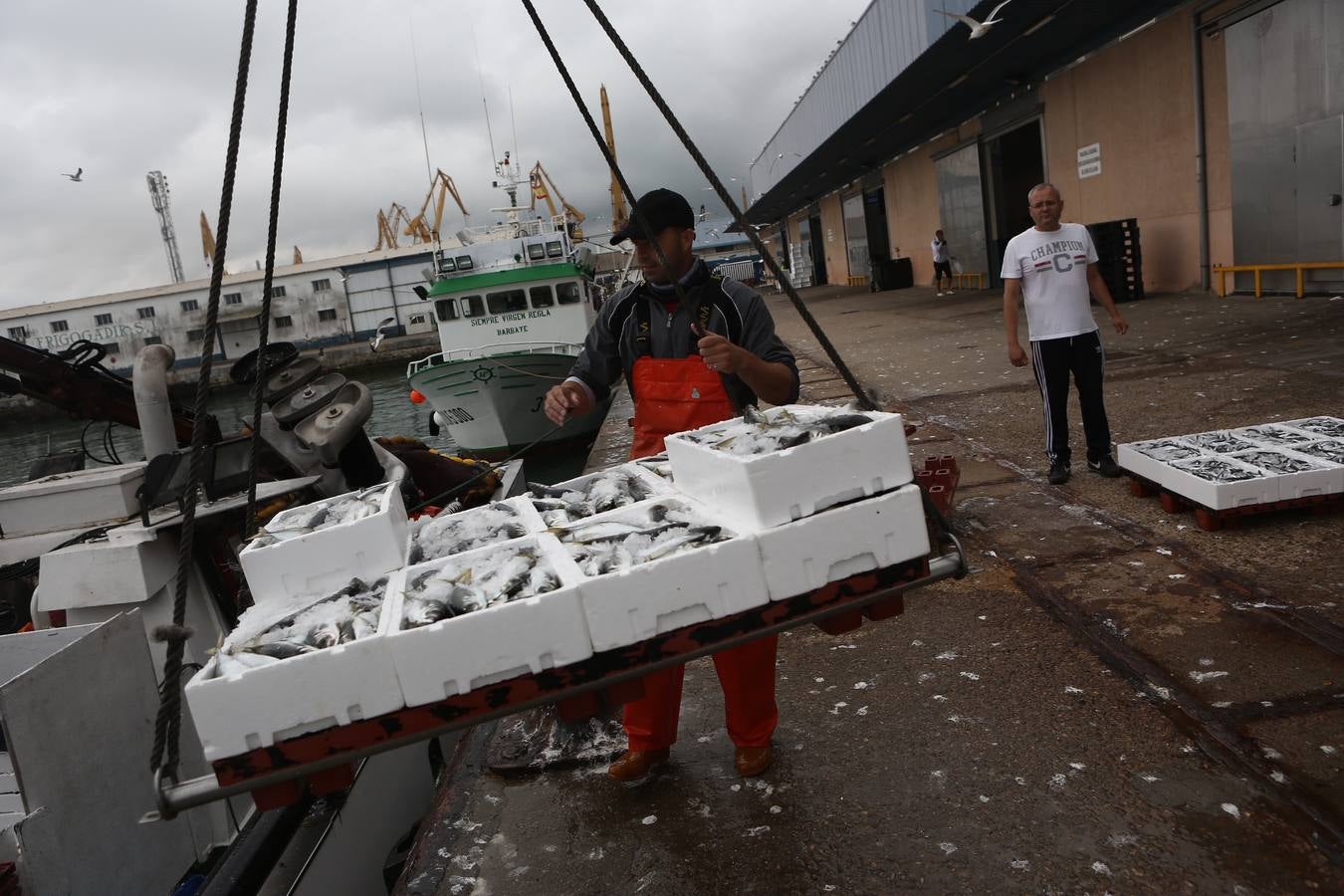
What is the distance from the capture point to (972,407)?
8.09 meters

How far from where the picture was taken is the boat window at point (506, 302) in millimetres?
15562

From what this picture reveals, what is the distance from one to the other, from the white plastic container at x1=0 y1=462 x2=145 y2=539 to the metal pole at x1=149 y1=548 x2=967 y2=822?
12.8 ft

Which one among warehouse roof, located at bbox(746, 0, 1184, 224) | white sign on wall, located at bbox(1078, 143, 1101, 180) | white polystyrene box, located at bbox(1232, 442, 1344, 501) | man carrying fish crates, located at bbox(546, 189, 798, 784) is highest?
warehouse roof, located at bbox(746, 0, 1184, 224)

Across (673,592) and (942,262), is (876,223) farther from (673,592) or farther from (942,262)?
(673,592)

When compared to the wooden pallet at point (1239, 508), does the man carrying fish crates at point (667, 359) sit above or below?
above

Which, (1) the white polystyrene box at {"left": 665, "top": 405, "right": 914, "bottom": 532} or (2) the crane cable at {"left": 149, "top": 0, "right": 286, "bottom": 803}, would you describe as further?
(1) the white polystyrene box at {"left": 665, "top": 405, "right": 914, "bottom": 532}

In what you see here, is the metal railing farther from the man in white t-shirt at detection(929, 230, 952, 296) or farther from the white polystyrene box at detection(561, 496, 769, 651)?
the white polystyrene box at detection(561, 496, 769, 651)

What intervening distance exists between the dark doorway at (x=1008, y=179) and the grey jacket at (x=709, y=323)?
1829 cm

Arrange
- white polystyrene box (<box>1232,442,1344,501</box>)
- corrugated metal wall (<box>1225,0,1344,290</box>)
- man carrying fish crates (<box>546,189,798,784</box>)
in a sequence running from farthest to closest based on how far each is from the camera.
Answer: corrugated metal wall (<box>1225,0,1344,290</box>) < white polystyrene box (<box>1232,442,1344,501</box>) < man carrying fish crates (<box>546,189,798,784</box>)

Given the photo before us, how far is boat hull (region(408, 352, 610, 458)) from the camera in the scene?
14.5m

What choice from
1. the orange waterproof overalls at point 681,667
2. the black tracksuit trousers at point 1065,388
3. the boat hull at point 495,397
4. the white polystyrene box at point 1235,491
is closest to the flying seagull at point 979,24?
the black tracksuit trousers at point 1065,388

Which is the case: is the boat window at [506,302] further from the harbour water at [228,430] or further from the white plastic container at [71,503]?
the white plastic container at [71,503]

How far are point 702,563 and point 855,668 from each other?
173cm

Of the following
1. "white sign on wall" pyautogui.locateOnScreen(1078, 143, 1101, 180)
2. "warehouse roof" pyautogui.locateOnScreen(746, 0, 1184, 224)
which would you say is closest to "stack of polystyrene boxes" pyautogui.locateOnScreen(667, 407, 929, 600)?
"warehouse roof" pyautogui.locateOnScreen(746, 0, 1184, 224)
